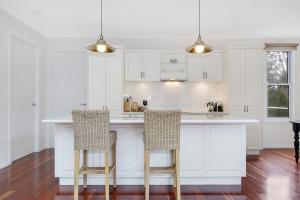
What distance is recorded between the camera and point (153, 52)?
17.6 feet

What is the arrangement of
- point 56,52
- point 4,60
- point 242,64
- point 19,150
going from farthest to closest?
1. point 56,52
2. point 242,64
3. point 19,150
4. point 4,60

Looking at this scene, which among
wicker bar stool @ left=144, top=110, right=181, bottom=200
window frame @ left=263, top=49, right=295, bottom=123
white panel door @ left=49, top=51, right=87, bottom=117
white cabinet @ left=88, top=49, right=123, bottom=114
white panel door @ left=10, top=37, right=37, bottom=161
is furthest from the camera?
window frame @ left=263, top=49, right=295, bottom=123

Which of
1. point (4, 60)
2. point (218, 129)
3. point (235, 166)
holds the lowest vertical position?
point (235, 166)

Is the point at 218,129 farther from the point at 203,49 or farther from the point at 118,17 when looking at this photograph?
the point at 118,17

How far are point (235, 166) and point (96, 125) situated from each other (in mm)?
1942

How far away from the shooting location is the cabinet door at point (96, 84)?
16.8 ft

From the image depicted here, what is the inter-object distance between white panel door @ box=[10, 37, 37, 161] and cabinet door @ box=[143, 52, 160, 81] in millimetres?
2431

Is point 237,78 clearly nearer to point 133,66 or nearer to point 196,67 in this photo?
point 196,67

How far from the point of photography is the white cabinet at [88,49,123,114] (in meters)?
5.11

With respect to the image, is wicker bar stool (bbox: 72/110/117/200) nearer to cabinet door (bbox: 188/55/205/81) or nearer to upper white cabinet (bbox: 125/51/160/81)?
upper white cabinet (bbox: 125/51/160/81)

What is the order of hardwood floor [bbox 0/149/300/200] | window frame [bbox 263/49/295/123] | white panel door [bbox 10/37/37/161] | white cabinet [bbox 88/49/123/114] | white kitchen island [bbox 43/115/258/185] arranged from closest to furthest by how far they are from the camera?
hardwood floor [bbox 0/149/300/200], white kitchen island [bbox 43/115/258/185], white panel door [bbox 10/37/37/161], white cabinet [bbox 88/49/123/114], window frame [bbox 263/49/295/123]

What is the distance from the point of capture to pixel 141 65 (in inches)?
211

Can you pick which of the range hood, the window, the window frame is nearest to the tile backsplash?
the range hood

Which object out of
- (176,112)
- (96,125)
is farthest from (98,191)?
(176,112)
